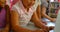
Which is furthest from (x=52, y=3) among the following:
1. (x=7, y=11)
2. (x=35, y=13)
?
(x=7, y=11)

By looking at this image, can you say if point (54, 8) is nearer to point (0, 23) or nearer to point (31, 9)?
point (31, 9)

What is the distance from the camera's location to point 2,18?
3.05 feet

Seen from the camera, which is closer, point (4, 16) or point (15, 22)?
point (15, 22)

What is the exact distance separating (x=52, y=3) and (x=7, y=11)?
2.79m

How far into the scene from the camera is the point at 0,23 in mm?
922

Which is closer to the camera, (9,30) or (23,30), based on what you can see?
(23,30)

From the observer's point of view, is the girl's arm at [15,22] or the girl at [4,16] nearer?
the girl's arm at [15,22]

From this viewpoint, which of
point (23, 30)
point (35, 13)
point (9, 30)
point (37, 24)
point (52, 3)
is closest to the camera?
point (23, 30)

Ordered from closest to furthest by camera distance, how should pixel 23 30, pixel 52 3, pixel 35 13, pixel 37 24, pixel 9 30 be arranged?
pixel 23 30
pixel 9 30
pixel 37 24
pixel 35 13
pixel 52 3

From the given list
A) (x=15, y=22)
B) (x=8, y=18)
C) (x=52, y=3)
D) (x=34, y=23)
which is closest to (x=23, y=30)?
(x=15, y=22)

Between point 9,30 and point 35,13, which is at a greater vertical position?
point 35,13

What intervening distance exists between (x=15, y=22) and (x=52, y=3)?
289 cm

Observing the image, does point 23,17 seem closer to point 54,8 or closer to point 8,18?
point 8,18

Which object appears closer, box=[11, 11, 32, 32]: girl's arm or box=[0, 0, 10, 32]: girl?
box=[11, 11, 32, 32]: girl's arm
